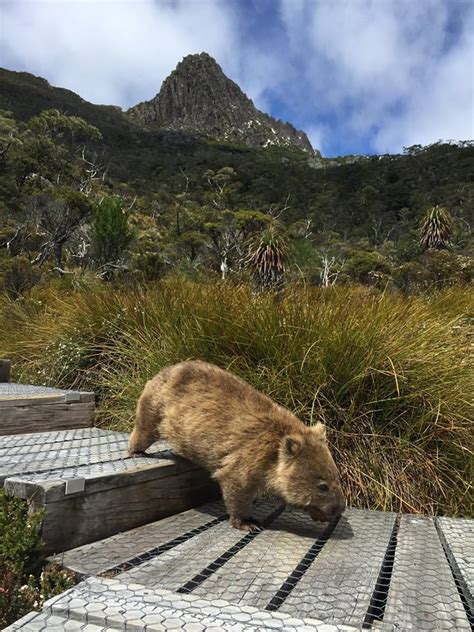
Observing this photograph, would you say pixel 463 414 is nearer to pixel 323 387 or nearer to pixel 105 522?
pixel 323 387

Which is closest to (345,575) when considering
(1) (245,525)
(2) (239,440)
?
(1) (245,525)

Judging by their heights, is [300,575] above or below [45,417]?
below

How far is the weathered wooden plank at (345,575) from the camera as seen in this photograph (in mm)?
1763

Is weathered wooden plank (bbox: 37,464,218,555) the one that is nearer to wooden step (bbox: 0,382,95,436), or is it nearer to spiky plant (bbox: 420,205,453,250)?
wooden step (bbox: 0,382,95,436)

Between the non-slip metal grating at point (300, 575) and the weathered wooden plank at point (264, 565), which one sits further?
the weathered wooden plank at point (264, 565)

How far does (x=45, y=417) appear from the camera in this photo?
404cm

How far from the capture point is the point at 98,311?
589 centimetres

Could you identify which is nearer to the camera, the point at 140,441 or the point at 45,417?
the point at 140,441

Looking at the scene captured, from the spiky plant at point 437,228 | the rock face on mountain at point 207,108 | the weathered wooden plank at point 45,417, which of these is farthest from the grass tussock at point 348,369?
the rock face on mountain at point 207,108

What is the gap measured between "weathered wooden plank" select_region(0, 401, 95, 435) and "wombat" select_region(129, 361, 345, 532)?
1235 mm

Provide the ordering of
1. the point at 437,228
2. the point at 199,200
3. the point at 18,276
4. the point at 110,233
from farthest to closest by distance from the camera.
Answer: the point at 199,200 < the point at 437,228 < the point at 110,233 < the point at 18,276

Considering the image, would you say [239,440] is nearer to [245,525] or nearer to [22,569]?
[245,525]

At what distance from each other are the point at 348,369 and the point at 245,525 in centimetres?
148

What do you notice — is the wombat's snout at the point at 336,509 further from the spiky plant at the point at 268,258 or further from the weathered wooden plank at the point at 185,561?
the spiky plant at the point at 268,258
